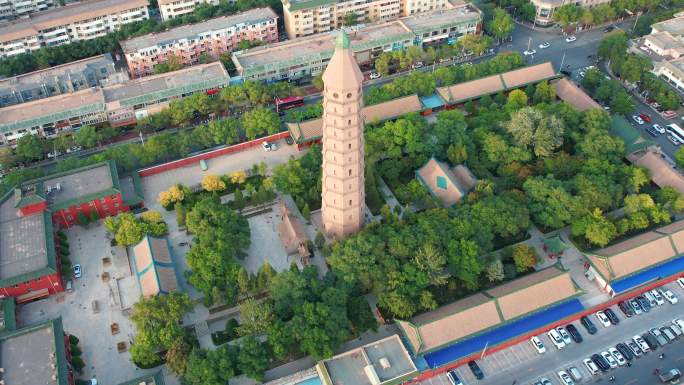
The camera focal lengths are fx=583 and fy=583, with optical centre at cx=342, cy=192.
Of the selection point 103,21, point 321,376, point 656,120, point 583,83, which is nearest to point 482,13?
point 583,83

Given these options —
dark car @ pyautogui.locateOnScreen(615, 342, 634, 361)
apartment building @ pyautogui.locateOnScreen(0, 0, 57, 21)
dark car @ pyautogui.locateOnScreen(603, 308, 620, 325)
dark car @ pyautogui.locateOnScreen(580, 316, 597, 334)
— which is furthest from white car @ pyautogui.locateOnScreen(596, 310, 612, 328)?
apartment building @ pyautogui.locateOnScreen(0, 0, 57, 21)

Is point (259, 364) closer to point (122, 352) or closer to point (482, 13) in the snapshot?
point (122, 352)

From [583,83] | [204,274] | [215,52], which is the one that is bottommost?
[204,274]

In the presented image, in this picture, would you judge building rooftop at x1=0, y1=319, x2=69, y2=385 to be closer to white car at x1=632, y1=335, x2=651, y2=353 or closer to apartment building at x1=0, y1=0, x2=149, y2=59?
white car at x1=632, y1=335, x2=651, y2=353

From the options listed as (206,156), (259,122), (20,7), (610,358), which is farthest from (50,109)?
(610,358)

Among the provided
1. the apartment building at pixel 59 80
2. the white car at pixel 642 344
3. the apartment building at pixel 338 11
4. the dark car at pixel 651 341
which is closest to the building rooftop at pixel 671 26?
the apartment building at pixel 338 11

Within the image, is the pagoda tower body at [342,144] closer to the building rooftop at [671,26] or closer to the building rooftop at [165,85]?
the building rooftop at [165,85]

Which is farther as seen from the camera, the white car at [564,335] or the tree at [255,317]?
the white car at [564,335]
